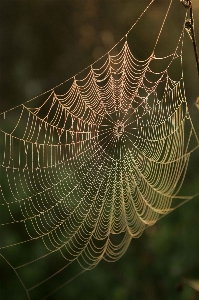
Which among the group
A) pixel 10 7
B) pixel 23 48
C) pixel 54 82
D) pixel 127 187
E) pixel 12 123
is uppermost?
pixel 10 7

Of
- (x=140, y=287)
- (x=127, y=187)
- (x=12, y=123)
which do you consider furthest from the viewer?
(x=140, y=287)

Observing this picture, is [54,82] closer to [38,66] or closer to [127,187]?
[38,66]

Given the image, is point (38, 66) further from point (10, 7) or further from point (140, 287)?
point (140, 287)

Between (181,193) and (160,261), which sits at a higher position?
(181,193)

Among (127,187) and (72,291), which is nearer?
(127,187)

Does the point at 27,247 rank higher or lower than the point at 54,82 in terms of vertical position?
lower

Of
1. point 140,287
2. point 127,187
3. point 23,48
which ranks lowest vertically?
point 140,287

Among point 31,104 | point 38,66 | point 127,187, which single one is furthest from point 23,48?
point 127,187

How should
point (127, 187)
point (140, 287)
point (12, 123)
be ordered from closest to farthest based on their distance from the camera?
point (127, 187), point (12, 123), point (140, 287)

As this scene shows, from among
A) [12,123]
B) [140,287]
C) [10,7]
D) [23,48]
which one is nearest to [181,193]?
[140,287]
